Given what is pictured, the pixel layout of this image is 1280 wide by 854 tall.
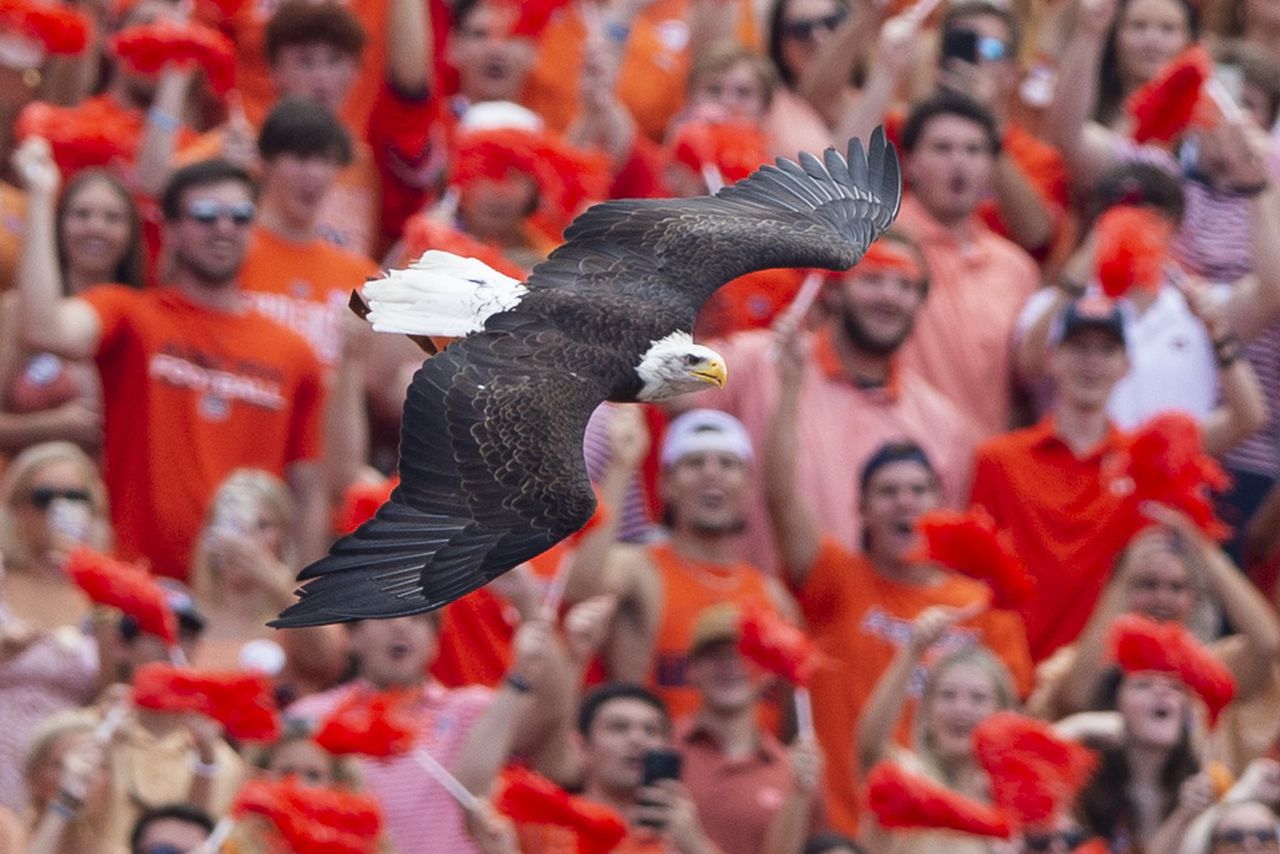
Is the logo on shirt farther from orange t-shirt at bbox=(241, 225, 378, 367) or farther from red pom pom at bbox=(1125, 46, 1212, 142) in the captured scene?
red pom pom at bbox=(1125, 46, 1212, 142)

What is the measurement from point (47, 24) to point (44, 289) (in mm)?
1124

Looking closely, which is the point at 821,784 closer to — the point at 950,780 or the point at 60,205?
the point at 950,780

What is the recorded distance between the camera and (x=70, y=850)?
28.5 feet

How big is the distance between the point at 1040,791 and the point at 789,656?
0.88 meters

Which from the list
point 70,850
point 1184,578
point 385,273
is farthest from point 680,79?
point 70,850

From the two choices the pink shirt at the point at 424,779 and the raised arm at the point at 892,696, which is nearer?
the pink shirt at the point at 424,779

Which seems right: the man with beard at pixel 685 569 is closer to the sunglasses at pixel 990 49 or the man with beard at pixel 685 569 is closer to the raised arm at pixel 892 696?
the raised arm at pixel 892 696

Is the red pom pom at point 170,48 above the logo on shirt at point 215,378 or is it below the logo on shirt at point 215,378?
above

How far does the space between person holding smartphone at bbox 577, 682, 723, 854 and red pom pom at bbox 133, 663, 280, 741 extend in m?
1.08

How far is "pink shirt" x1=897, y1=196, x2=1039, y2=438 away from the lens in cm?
1152

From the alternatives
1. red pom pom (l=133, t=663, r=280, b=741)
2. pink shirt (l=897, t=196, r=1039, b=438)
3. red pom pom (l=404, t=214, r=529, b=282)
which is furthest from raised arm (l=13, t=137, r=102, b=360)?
pink shirt (l=897, t=196, r=1039, b=438)

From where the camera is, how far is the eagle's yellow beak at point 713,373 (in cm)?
848

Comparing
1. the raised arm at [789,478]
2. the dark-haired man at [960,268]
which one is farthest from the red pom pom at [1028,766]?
the dark-haired man at [960,268]

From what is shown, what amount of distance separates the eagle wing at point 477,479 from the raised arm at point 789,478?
2317 millimetres
